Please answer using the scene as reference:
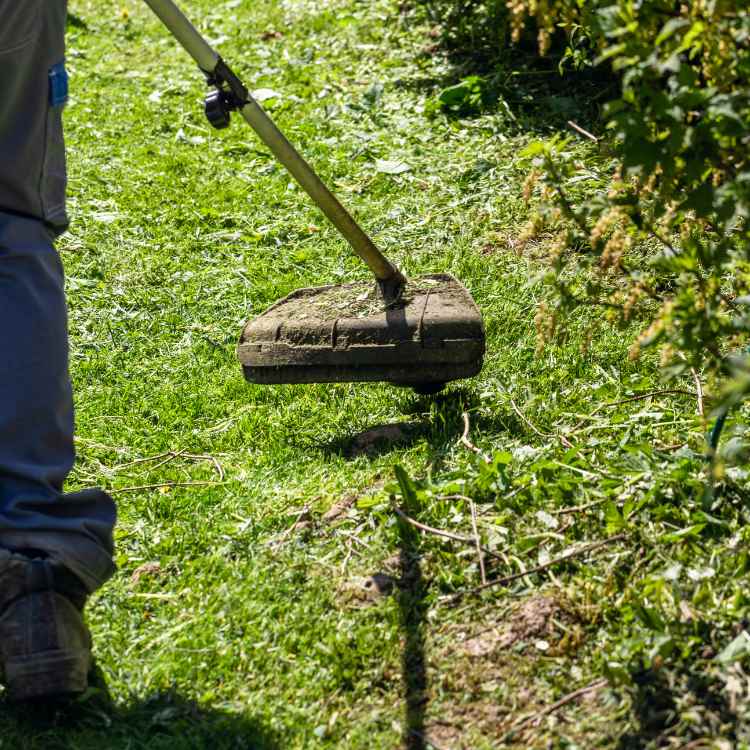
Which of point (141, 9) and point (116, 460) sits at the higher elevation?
point (141, 9)

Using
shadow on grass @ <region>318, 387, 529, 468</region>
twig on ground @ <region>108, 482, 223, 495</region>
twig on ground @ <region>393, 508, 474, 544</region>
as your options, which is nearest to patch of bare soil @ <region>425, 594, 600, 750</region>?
twig on ground @ <region>393, 508, 474, 544</region>

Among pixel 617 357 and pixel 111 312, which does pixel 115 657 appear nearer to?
pixel 617 357

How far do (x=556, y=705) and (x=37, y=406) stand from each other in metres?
1.32

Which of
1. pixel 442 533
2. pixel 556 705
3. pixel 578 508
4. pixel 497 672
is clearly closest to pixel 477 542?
pixel 442 533

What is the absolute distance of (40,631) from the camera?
2.44m

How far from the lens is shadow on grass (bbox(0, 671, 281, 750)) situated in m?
2.43

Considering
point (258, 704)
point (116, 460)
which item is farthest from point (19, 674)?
point (116, 460)

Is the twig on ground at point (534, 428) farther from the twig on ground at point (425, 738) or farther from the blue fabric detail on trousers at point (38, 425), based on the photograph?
the blue fabric detail on trousers at point (38, 425)

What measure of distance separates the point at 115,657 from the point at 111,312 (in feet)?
7.19

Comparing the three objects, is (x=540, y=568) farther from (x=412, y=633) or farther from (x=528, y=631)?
(x=412, y=633)

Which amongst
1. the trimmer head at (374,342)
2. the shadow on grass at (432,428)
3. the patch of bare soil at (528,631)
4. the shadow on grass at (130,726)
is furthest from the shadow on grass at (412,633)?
the trimmer head at (374,342)

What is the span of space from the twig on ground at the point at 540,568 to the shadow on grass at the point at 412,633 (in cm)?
8

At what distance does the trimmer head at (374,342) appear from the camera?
11.0 feet

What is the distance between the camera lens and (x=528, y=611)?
2.57 m
